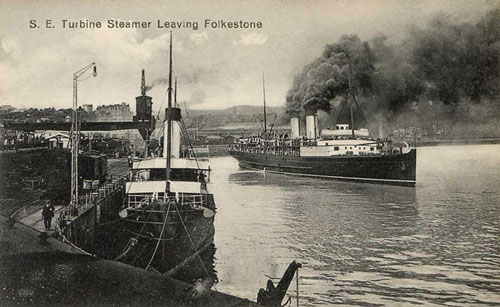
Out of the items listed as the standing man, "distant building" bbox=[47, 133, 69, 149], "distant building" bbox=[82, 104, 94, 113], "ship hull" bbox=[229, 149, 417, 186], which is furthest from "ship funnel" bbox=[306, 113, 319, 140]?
the standing man

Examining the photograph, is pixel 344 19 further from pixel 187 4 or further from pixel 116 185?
pixel 116 185

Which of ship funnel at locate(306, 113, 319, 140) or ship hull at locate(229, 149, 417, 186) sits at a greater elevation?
ship funnel at locate(306, 113, 319, 140)

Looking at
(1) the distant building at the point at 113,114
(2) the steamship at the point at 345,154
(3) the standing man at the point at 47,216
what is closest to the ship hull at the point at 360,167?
(2) the steamship at the point at 345,154

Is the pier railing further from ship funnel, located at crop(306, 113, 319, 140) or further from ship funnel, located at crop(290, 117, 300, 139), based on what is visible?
ship funnel, located at crop(290, 117, 300, 139)

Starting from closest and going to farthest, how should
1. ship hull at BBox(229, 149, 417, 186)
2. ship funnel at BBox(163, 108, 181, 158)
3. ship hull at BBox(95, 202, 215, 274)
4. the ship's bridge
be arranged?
ship hull at BBox(95, 202, 215, 274) < the ship's bridge < ship funnel at BBox(163, 108, 181, 158) < ship hull at BBox(229, 149, 417, 186)

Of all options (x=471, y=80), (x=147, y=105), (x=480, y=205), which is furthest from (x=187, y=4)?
(x=480, y=205)

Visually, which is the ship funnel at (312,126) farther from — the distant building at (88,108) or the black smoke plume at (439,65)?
the distant building at (88,108)
